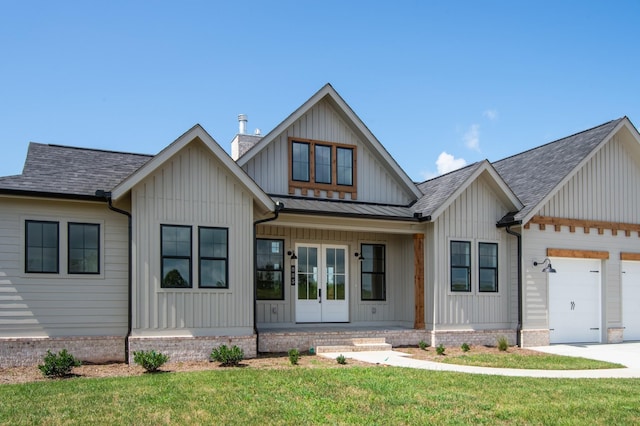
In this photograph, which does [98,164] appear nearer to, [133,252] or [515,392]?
[133,252]

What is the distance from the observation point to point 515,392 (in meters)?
9.51

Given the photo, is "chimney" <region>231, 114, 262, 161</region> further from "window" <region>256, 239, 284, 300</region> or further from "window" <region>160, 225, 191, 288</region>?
"window" <region>160, 225, 191, 288</region>

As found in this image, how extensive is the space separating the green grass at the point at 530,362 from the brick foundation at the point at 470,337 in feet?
4.88

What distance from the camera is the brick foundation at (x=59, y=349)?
1167cm

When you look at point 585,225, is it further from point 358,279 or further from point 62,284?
point 62,284

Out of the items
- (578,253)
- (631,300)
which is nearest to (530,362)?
(578,253)

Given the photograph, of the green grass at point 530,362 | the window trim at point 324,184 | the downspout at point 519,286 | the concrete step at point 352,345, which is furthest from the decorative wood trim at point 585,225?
the concrete step at point 352,345

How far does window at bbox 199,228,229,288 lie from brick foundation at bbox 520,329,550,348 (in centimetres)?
828

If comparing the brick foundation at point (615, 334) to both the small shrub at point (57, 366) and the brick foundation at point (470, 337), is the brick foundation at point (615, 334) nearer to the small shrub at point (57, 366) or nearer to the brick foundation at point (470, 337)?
the brick foundation at point (470, 337)

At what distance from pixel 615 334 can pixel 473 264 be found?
5.09m

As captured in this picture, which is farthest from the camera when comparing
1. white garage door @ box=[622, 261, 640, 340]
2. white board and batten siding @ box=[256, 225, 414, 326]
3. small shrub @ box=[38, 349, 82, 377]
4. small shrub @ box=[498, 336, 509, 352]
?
white garage door @ box=[622, 261, 640, 340]

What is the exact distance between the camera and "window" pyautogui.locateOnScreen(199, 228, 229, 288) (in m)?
13.0

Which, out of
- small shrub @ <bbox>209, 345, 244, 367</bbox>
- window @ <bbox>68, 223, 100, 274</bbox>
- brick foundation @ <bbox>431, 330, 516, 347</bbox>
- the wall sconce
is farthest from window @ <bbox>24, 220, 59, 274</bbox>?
the wall sconce

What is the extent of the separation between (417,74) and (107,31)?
764 cm
